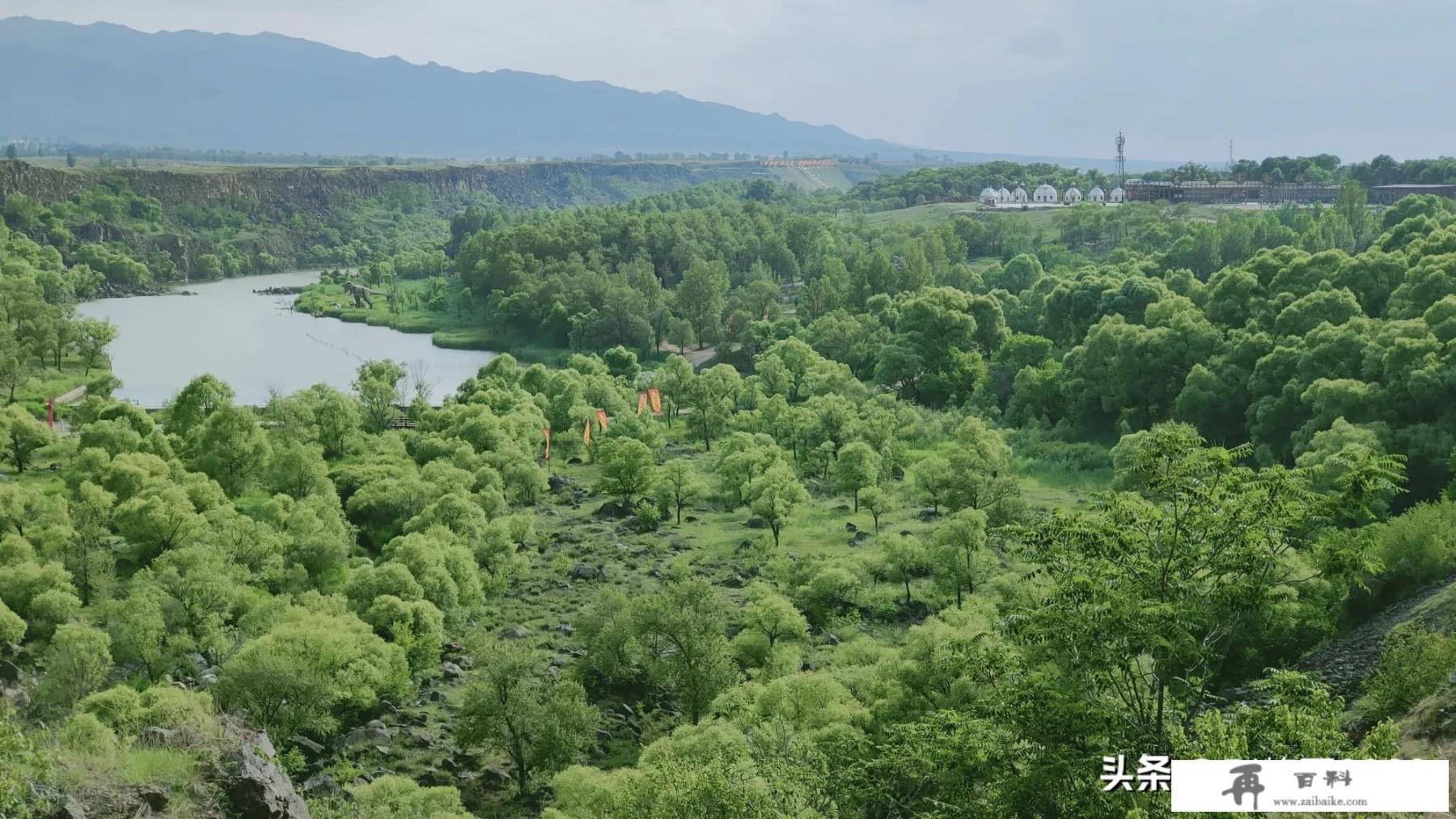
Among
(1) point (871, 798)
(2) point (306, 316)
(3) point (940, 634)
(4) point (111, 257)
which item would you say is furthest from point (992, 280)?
(4) point (111, 257)

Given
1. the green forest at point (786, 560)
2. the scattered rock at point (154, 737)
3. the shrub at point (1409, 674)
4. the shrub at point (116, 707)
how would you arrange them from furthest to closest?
the shrub at point (116, 707) → the shrub at point (1409, 674) → the scattered rock at point (154, 737) → the green forest at point (786, 560)

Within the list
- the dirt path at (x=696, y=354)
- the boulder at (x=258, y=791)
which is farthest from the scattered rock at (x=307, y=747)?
the dirt path at (x=696, y=354)

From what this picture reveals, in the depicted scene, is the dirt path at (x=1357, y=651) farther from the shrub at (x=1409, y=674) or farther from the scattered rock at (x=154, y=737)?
the scattered rock at (x=154, y=737)

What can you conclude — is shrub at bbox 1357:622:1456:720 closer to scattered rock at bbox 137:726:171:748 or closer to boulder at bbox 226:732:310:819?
boulder at bbox 226:732:310:819

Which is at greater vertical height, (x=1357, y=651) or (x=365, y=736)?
(x=1357, y=651)

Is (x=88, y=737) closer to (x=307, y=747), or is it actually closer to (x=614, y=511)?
(x=307, y=747)

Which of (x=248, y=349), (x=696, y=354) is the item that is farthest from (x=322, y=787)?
(x=248, y=349)
